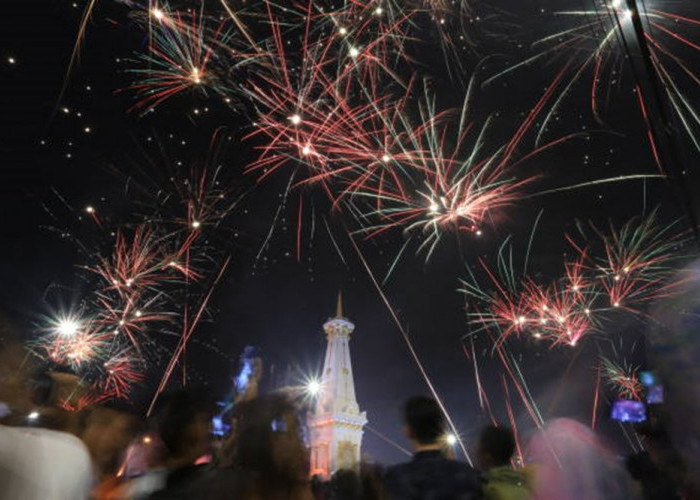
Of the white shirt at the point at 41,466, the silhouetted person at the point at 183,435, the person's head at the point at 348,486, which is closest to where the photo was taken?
the white shirt at the point at 41,466

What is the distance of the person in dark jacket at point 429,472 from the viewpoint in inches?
143

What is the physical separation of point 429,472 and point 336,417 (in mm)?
42057

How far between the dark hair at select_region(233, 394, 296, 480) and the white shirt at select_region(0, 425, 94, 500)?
1.15 meters

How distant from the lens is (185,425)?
3.55m

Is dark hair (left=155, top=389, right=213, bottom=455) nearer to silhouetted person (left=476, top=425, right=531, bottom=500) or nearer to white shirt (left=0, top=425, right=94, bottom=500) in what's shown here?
white shirt (left=0, top=425, right=94, bottom=500)

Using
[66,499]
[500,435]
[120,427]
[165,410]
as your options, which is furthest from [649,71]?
[120,427]

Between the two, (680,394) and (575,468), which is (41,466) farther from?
(680,394)

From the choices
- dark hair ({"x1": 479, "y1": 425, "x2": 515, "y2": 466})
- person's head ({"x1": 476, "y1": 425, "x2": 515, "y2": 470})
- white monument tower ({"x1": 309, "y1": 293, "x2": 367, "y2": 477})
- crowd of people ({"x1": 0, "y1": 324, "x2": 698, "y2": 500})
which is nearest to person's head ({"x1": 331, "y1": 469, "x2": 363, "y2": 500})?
crowd of people ({"x1": 0, "y1": 324, "x2": 698, "y2": 500})

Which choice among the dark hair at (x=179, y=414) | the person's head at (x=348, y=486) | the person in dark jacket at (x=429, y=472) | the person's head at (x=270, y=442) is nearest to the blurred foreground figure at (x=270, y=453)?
the person's head at (x=270, y=442)

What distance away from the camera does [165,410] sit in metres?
3.68

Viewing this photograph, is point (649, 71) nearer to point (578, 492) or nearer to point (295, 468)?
point (578, 492)

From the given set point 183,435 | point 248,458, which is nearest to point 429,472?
point 248,458

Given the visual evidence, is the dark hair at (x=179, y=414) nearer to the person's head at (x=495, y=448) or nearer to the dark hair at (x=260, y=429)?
the dark hair at (x=260, y=429)

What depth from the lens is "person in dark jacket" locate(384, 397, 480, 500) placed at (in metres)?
3.63
